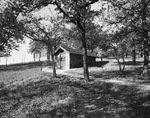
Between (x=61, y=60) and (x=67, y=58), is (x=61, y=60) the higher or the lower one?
the lower one

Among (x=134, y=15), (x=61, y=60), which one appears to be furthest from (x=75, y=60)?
(x=134, y=15)

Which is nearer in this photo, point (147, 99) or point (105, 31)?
point (147, 99)

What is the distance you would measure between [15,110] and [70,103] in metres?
4.06

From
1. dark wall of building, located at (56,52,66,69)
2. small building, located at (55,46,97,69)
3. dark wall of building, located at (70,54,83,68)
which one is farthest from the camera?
dark wall of building, located at (56,52,66,69)

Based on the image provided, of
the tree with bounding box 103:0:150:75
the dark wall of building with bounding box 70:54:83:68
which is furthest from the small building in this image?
the tree with bounding box 103:0:150:75

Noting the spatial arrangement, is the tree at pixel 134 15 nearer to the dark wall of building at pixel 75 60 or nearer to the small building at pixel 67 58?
the small building at pixel 67 58

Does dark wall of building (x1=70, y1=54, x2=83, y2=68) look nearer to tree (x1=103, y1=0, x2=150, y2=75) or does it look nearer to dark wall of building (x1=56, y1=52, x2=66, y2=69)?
dark wall of building (x1=56, y1=52, x2=66, y2=69)

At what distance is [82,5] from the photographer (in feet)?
23.9

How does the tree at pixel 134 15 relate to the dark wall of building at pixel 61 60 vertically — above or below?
above

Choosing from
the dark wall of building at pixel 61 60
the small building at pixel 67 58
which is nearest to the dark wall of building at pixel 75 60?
the small building at pixel 67 58

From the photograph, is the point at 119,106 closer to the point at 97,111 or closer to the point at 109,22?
the point at 97,111

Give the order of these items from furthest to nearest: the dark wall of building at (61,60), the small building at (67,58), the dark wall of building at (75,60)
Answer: the dark wall of building at (61,60) → the dark wall of building at (75,60) → the small building at (67,58)

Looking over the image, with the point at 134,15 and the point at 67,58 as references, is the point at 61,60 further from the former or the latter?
the point at 134,15

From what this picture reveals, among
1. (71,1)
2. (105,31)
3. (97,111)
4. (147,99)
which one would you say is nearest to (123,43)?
(105,31)
